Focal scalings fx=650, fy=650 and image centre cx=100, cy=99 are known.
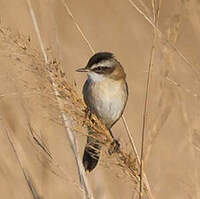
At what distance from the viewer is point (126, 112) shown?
5473 mm

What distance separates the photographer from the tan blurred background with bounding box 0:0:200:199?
288 centimetres

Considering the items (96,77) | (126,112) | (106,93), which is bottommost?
(126,112)

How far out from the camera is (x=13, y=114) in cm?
366

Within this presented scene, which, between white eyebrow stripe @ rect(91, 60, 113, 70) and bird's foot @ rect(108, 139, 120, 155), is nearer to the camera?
bird's foot @ rect(108, 139, 120, 155)

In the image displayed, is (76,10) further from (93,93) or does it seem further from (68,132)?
(68,132)

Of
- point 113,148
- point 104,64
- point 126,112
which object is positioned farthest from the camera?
point 126,112

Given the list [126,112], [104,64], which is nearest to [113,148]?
[104,64]

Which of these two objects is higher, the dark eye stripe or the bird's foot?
the dark eye stripe

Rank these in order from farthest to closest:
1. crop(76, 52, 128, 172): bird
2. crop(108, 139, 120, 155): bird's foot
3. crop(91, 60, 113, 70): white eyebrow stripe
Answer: crop(76, 52, 128, 172): bird → crop(91, 60, 113, 70): white eyebrow stripe → crop(108, 139, 120, 155): bird's foot

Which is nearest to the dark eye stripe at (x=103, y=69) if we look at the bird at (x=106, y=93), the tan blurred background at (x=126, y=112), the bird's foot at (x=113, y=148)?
the bird at (x=106, y=93)

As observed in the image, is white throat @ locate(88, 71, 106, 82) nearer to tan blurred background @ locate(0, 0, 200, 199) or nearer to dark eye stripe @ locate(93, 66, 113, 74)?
dark eye stripe @ locate(93, 66, 113, 74)

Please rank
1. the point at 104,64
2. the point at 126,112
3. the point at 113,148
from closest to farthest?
the point at 113,148 → the point at 104,64 → the point at 126,112

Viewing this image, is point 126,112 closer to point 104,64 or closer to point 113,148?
point 104,64

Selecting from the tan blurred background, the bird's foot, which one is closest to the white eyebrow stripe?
the tan blurred background
